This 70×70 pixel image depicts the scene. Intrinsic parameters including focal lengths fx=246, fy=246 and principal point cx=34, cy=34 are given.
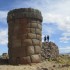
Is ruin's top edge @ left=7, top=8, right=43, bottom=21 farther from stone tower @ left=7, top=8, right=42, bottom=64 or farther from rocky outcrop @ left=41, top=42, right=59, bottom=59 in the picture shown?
rocky outcrop @ left=41, top=42, right=59, bottom=59

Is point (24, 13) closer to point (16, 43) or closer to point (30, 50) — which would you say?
point (16, 43)

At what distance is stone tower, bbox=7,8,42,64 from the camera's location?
13.5 metres

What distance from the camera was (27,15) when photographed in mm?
13781

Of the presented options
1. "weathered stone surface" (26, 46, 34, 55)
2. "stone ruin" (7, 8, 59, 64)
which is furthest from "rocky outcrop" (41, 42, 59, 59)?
"weathered stone surface" (26, 46, 34, 55)

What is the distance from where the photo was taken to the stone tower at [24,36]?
44.4 ft

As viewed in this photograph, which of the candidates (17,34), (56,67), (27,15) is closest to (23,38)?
(17,34)

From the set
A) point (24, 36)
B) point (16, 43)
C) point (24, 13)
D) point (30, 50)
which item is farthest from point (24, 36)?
point (24, 13)

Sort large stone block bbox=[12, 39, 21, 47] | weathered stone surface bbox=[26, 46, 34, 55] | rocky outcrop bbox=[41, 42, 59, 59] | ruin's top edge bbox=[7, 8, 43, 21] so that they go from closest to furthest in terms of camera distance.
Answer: weathered stone surface bbox=[26, 46, 34, 55] < large stone block bbox=[12, 39, 21, 47] < ruin's top edge bbox=[7, 8, 43, 21] < rocky outcrop bbox=[41, 42, 59, 59]

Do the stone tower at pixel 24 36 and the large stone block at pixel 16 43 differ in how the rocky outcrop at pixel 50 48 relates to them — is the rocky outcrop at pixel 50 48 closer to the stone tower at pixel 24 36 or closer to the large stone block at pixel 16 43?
the stone tower at pixel 24 36

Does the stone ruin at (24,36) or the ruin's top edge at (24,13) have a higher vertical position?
the ruin's top edge at (24,13)

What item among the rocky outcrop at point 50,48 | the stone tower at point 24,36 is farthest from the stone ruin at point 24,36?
the rocky outcrop at point 50,48

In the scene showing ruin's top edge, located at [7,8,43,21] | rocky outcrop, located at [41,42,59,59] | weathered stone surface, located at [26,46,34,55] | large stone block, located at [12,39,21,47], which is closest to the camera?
weathered stone surface, located at [26,46,34,55]

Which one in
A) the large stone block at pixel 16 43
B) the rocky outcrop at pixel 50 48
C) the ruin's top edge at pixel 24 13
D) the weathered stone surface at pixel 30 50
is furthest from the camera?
the rocky outcrop at pixel 50 48

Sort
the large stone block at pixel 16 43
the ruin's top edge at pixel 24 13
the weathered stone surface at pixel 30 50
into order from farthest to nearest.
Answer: the ruin's top edge at pixel 24 13 → the large stone block at pixel 16 43 → the weathered stone surface at pixel 30 50
